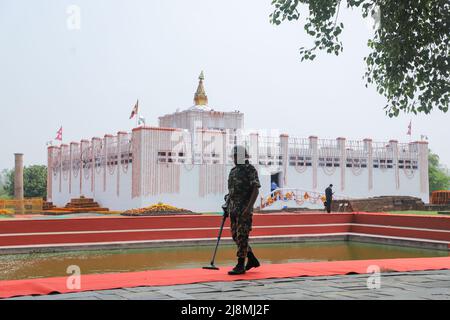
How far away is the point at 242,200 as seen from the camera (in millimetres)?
7535

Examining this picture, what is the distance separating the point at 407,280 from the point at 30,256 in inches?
405

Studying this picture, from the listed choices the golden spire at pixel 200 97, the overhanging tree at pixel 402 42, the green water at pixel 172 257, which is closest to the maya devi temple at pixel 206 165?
the golden spire at pixel 200 97

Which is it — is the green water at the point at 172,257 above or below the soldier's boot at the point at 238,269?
below

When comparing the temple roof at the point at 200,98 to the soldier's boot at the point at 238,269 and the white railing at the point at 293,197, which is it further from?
the soldier's boot at the point at 238,269

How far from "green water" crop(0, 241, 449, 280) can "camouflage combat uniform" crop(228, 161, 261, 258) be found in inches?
168

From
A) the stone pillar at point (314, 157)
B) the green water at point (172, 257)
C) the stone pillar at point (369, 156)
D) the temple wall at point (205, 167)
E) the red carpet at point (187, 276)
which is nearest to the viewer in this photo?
the red carpet at point (187, 276)

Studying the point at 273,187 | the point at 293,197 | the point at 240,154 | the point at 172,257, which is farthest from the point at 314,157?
the point at 240,154

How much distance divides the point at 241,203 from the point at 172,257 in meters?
6.73

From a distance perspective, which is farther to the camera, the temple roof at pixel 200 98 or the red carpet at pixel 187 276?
the temple roof at pixel 200 98

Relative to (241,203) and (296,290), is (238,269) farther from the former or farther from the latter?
(296,290)

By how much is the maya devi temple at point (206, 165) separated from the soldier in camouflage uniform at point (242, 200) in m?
22.3

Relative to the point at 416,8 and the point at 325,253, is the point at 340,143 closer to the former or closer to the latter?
the point at 325,253

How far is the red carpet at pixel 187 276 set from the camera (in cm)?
613

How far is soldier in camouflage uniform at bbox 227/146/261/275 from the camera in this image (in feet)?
24.5
